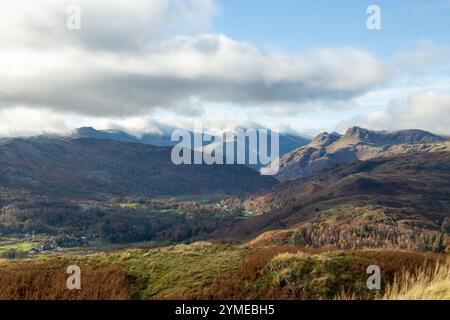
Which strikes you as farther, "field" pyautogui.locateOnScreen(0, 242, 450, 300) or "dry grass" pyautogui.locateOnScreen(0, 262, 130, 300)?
"dry grass" pyautogui.locateOnScreen(0, 262, 130, 300)

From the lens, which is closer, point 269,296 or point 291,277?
point 269,296

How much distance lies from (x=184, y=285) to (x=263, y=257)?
226 inches

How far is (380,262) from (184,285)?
1129 cm

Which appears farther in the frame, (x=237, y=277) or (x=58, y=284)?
(x=237, y=277)

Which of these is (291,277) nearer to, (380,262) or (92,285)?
(380,262)

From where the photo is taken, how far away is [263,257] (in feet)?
84.8

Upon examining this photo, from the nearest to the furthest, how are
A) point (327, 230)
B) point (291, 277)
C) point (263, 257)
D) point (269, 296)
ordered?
1. point (269, 296)
2. point (291, 277)
3. point (263, 257)
4. point (327, 230)

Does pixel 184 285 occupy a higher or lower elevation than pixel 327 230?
higher

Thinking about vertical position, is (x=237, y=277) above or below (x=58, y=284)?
above

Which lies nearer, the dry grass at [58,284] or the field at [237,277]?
the field at [237,277]
